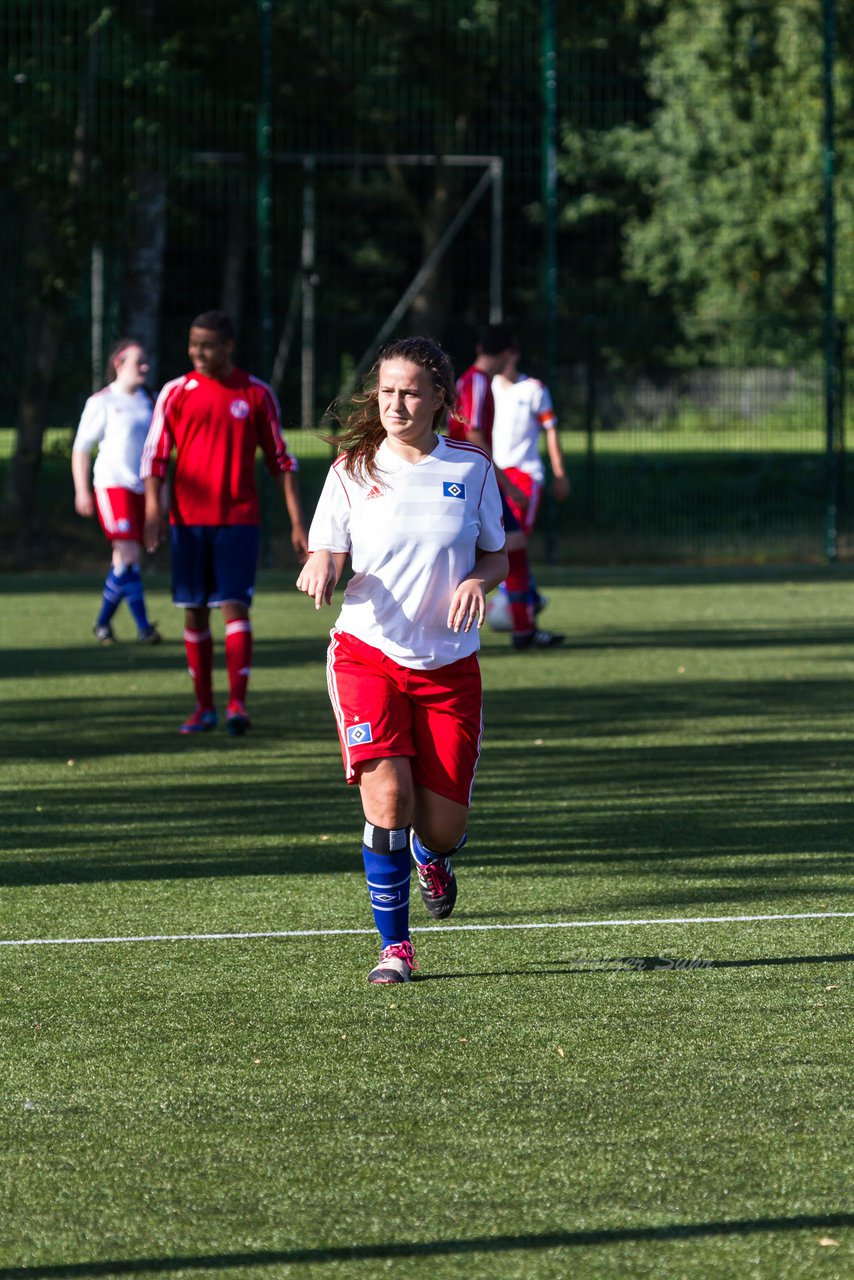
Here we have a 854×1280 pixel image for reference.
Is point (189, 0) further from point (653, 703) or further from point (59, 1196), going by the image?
point (59, 1196)

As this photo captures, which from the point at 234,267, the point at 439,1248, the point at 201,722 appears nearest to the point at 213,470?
the point at 201,722

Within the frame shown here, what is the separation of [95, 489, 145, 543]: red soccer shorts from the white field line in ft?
27.2

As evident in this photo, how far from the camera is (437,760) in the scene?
5.73m

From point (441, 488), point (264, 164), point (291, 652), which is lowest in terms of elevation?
point (291, 652)

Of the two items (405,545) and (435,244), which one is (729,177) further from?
(405,545)

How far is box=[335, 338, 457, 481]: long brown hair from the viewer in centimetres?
567

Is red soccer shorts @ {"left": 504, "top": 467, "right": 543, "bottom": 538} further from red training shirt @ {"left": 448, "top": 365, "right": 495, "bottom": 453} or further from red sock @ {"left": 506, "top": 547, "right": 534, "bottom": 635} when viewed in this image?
red training shirt @ {"left": 448, "top": 365, "right": 495, "bottom": 453}

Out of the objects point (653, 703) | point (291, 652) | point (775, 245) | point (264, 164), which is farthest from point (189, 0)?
point (775, 245)

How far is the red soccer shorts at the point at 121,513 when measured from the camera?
14.5 meters

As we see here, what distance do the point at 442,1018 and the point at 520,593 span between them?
368 inches

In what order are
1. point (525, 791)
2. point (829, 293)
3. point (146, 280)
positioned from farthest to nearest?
point (146, 280)
point (829, 293)
point (525, 791)

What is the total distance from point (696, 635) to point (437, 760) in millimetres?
10165

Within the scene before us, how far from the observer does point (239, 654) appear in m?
10.7

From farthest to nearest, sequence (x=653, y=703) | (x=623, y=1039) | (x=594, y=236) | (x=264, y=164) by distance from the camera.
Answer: (x=594, y=236)
(x=264, y=164)
(x=653, y=703)
(x=623, y=1039)
